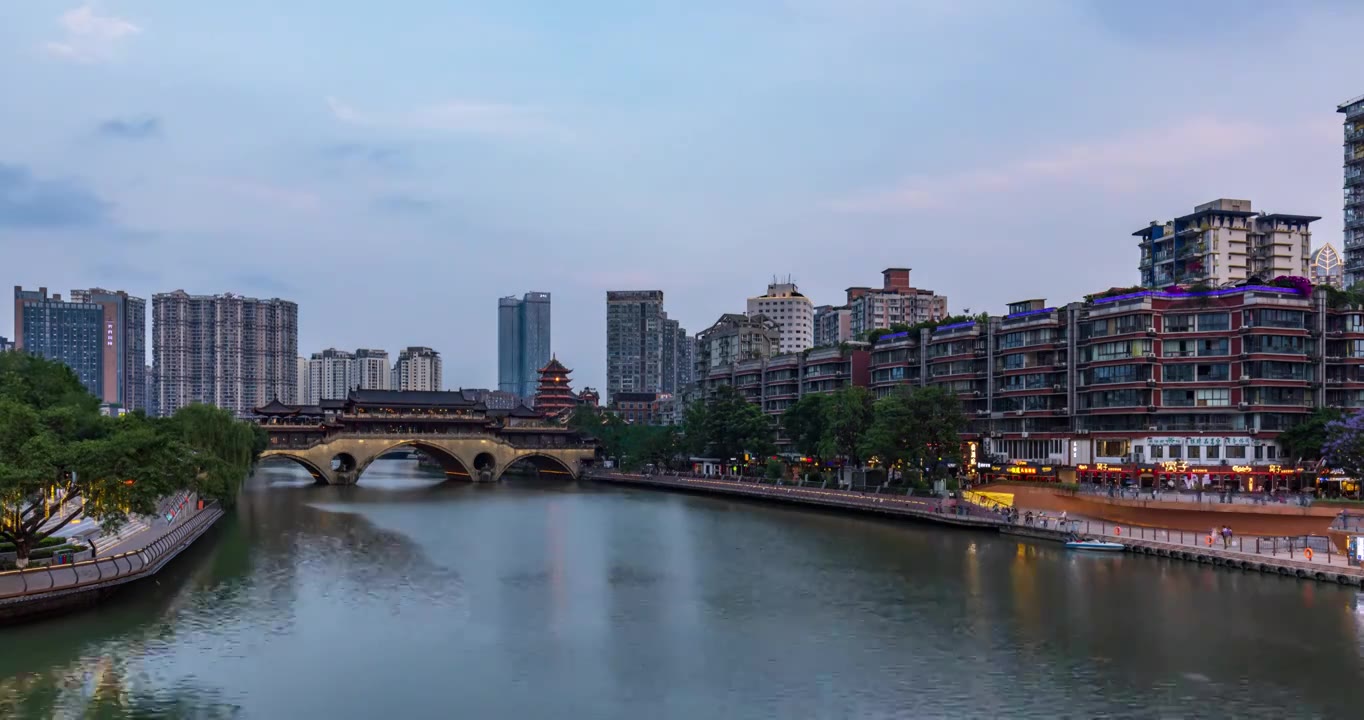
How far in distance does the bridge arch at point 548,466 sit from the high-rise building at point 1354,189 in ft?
330

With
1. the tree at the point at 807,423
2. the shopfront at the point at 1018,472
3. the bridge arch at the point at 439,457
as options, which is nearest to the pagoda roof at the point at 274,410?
the bridge arch at the point at 439,457

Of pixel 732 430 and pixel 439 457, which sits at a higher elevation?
pixel 732 430

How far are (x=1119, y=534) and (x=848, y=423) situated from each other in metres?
34.0

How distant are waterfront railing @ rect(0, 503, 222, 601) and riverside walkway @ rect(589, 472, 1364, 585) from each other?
52.0m

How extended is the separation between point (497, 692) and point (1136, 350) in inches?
2608

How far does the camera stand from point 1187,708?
99.5 feet

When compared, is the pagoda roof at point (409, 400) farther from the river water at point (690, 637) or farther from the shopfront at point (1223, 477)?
the shopfront at point (1223, 477)

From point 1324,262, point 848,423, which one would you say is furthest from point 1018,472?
point 1324,262

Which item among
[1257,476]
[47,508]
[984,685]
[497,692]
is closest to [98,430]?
[47,508]

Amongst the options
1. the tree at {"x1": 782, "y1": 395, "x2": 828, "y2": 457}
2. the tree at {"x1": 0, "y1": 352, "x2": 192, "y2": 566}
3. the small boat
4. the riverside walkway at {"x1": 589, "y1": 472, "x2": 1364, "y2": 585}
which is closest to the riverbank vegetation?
the tree at {"x1": 0, "y1": 352, "x2": 192, "y2": 566}

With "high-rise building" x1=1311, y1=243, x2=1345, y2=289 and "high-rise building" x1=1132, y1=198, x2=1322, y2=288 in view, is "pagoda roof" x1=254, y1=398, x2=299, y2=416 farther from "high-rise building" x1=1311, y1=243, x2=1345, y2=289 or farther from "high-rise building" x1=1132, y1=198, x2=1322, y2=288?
"high-rise building" x1=1311, y1=243, x2=1345, y2=289

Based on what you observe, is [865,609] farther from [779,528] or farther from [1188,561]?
[779,528]

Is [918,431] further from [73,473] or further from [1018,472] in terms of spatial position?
[73,473]

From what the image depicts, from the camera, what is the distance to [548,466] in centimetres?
15212
